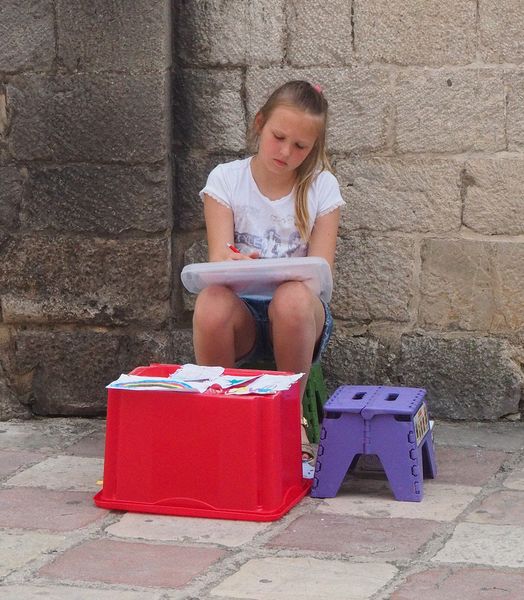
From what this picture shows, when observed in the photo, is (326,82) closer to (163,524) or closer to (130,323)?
(130,323)

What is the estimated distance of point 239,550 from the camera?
9.94ft

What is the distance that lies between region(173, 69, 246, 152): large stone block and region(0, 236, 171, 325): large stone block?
0.48 metres

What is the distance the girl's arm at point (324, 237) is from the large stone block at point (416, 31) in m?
0.79

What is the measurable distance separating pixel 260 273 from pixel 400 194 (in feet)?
3.26

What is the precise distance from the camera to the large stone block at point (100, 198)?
434 cm

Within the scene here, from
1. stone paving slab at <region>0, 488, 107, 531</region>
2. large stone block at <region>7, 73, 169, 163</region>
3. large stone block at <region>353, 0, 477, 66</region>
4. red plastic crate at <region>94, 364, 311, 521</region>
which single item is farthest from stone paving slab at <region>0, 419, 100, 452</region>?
large stone block at <region>353, 0, 477, 66</region>

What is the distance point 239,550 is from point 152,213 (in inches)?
66.3

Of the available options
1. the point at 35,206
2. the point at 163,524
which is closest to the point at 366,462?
the point at 163,524

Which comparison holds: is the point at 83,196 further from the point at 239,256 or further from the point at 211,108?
the point at 239,256

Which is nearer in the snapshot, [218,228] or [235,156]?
[218,228]

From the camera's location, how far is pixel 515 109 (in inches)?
171

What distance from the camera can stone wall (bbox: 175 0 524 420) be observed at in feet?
14.3

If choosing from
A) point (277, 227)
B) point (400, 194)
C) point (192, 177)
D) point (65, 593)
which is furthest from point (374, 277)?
point (65, 593)

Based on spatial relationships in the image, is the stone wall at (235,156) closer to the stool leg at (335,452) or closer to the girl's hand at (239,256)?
the girl's hand at (239,256)
